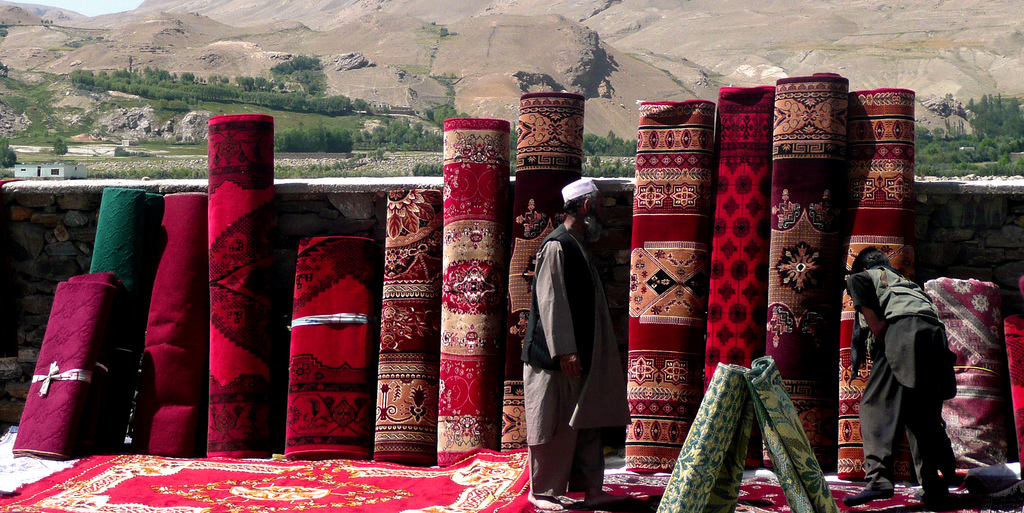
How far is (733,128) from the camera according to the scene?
536 centimetres

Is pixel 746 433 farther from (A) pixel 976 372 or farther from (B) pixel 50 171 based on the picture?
(B) pixel 50 171

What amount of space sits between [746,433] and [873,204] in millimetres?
1950

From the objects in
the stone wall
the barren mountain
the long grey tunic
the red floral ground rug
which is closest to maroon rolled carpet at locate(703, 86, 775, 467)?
the stone wall

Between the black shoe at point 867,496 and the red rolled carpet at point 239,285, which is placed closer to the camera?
the black shoe at point 867,496

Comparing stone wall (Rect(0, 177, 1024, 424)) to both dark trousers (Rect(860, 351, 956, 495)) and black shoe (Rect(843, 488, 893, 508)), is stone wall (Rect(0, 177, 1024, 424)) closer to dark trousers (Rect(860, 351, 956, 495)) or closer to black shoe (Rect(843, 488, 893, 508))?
dark trousers (Rect(860, 351, 956, 495))

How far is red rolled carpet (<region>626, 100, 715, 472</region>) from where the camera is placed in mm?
5273

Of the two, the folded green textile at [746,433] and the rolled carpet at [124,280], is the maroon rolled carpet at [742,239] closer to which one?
the folded green textile at [746,433]

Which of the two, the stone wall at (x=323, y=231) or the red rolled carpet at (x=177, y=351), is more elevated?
the stone wall at (x=323, y=231)

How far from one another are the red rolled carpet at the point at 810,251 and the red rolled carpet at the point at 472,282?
157 cm

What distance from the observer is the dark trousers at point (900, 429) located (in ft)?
14.3

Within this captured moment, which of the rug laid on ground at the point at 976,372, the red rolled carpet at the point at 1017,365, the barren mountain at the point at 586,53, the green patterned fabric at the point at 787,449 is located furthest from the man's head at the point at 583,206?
the barren mountain at the point at 586,53

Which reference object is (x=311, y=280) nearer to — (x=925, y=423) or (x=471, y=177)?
(x=471, y=177)

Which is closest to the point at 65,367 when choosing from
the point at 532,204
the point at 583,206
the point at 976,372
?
the point at 532,204

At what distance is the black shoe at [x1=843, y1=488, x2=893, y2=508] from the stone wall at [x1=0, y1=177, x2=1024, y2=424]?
1.60 metres
